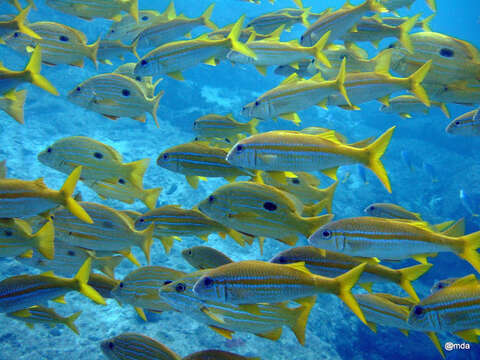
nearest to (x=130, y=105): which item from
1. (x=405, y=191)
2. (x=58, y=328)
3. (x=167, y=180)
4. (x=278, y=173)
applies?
(x=278, y=173)

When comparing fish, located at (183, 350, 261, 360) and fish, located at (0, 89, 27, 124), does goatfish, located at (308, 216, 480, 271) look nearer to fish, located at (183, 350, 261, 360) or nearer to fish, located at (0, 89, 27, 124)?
fish, located at (183, 350, 261, 360)

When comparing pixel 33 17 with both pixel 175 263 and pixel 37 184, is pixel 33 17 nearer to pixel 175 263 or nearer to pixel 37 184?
pixel 175 263

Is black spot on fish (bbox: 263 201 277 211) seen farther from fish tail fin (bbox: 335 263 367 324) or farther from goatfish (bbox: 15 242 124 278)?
goatfish (bbox: 15 242 124 278)

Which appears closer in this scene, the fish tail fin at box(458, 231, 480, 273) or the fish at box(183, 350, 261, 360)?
the fish at box(183, 350, 261, 360)

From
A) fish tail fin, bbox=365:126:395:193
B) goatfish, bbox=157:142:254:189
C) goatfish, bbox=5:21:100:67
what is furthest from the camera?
goatfish, bbox=5:21:100:67

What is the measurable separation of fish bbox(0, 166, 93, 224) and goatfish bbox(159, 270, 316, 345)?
91 centimetres

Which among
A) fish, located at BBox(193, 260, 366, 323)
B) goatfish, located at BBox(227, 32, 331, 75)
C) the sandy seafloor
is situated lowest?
the sandy seafloor

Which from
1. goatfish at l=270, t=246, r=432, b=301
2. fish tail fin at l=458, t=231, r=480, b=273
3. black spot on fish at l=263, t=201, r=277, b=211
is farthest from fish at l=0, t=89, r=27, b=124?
fish tail fin at l=458, t=231, r=480, b=273

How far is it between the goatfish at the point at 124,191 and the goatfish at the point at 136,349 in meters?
1.46

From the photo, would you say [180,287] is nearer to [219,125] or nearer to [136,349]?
[136,349]

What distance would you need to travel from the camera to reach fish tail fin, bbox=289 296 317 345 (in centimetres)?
231

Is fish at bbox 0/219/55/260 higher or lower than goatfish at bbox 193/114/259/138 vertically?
lower

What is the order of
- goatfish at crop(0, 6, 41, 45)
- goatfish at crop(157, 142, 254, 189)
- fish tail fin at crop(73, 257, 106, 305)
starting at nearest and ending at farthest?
fish tail fin at crop(73, 257, 106, 305)
goatfish at crop(157, 142, 254, 189)
goatfish at crop(0, 6, 41, 45)

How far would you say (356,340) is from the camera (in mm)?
8109
